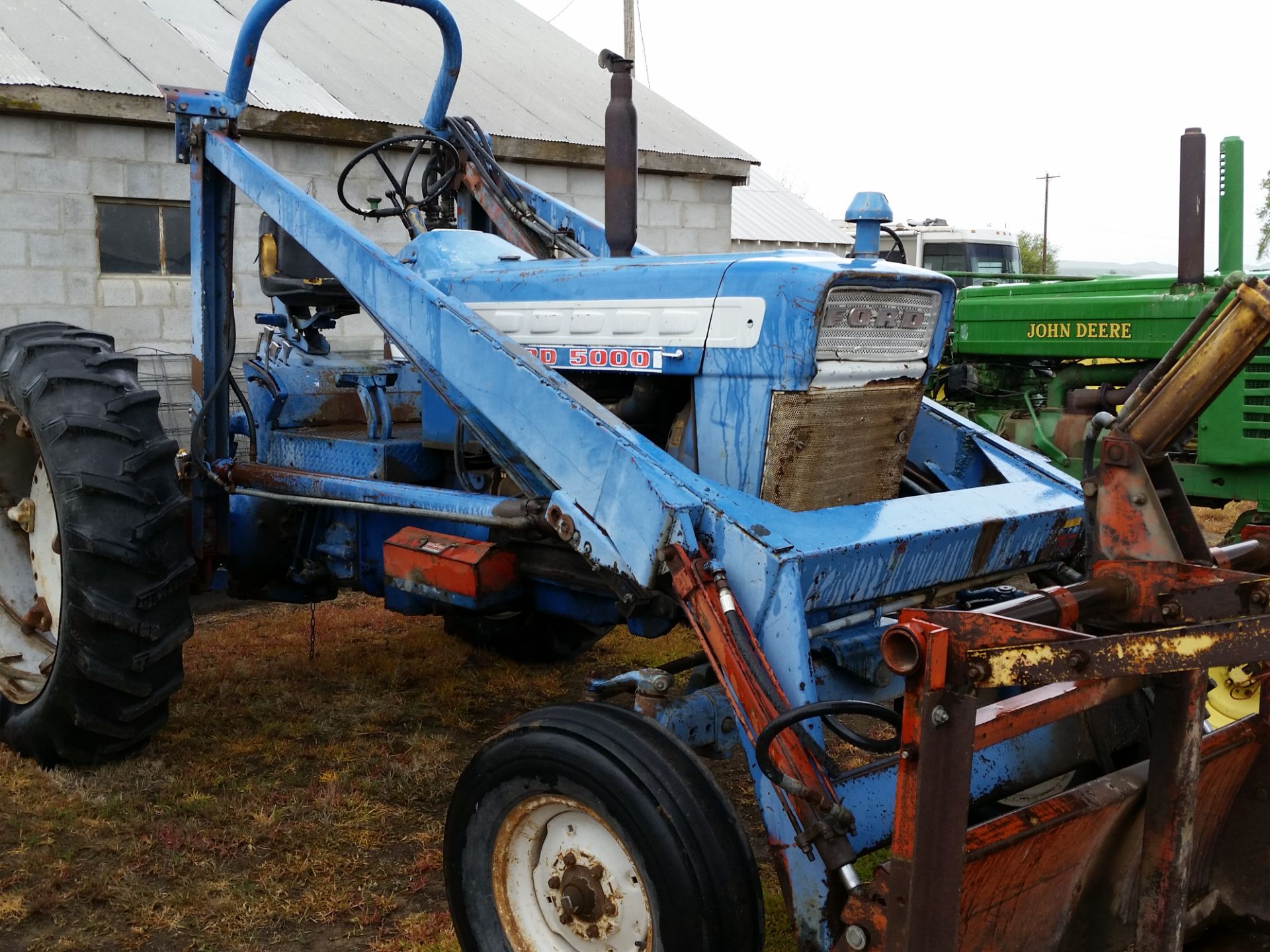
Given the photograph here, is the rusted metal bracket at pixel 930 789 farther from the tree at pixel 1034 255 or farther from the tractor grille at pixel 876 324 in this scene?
the tree at pixel 1034 255

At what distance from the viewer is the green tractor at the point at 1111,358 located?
587 centimetres

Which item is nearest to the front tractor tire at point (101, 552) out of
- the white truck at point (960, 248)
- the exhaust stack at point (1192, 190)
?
the exhaust stack at point (1192, 190)

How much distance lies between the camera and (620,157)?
3307 mm

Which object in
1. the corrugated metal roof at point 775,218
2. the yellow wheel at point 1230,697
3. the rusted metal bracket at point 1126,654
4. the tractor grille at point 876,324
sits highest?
the corrugated metal roof at point 775,218

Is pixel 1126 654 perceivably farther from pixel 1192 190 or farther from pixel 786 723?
pixel 1192 190

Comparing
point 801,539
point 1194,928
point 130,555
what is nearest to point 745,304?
point 801,539

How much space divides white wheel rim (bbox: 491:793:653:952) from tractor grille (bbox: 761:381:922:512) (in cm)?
96

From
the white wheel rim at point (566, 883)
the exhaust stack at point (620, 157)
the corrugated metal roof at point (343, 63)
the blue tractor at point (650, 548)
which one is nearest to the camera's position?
the blue tractor at point (650, 548)

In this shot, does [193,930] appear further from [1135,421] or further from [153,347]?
[153,347]

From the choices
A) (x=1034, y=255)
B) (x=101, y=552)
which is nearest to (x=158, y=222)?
(x=101, y=552)

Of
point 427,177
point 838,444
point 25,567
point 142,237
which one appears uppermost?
point 427,177

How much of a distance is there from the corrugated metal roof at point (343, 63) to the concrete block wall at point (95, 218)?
0.26 metres

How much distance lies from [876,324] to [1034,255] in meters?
44.4

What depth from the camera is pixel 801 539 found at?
8.61 ft
